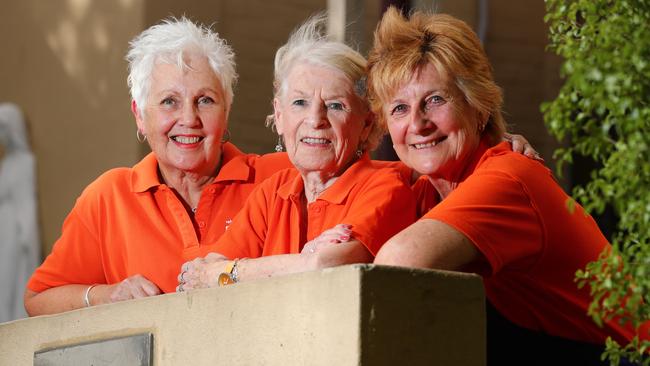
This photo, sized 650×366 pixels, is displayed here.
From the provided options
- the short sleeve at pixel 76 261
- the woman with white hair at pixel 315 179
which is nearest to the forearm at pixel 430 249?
the woman with white hair at pixel 315 179

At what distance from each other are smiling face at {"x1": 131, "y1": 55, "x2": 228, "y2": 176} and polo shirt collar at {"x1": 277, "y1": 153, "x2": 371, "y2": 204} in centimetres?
47

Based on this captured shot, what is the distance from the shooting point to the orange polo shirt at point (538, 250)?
2787 millimetres

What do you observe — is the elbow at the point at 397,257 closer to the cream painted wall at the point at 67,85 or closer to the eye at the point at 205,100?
the eye at the point at 205,100

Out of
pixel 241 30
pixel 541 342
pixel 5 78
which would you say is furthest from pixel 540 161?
pixel 5 78

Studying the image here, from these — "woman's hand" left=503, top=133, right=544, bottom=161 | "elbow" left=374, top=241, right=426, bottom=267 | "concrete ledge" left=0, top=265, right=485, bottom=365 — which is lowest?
"concrete ledge" left=0, top=265, right=485, bottom=365

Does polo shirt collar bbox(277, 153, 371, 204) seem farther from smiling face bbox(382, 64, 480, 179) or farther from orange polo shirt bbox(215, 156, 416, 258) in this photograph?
smiling face bbox(382, 64, 480, 179)

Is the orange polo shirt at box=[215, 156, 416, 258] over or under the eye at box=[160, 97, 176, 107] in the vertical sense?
under

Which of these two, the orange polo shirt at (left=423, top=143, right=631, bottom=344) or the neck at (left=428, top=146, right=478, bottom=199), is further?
the neck at (left=428, top=146, right=478, bottom=199)

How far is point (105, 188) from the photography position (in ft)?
12.9

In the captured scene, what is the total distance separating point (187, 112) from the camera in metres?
3.71

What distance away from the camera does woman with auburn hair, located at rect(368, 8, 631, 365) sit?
8.84 feet

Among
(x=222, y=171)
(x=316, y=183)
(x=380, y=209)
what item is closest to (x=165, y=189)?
(x=222, y=171)

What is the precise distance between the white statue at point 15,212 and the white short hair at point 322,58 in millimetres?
3675

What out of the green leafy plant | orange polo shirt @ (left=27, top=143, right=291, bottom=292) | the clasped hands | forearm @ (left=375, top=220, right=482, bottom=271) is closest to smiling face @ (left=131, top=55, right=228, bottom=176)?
A: orange polo shirt @ (left=27, top=143, right=291, bottom=292)
